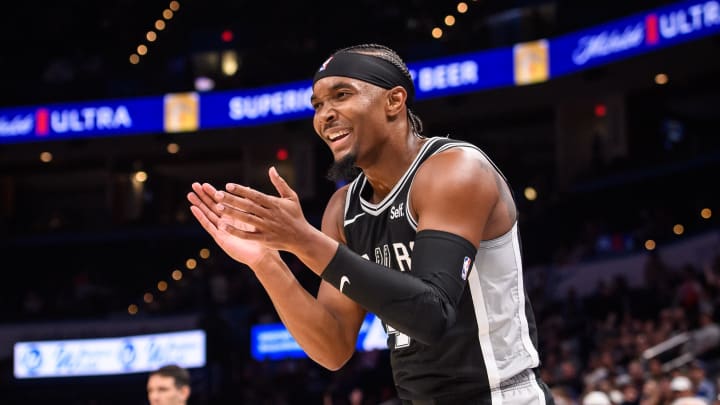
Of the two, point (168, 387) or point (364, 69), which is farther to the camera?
point (168, 387)

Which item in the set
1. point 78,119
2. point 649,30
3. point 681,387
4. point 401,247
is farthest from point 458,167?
point 78,119

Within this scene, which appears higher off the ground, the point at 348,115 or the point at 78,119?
the point at 78,119

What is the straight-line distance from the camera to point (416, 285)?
259 cm

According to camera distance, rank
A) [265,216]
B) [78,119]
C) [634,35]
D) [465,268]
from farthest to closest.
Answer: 1. [78,119]
2. [634,35]
3. [465,268]
4. [265,216]

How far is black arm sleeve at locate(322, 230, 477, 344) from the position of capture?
8.46 ft

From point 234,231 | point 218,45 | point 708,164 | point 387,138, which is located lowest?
point 234,231

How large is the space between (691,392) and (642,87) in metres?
12.3

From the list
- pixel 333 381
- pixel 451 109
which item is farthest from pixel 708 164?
pixel 333 381

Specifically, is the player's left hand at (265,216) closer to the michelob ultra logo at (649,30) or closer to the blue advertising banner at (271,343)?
the michelob ultra logo at (649,30)

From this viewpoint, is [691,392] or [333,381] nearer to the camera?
[691,392]

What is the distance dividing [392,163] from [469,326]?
2.09ft

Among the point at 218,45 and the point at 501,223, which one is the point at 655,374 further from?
the point at 218,45

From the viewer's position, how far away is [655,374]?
11.1 metres

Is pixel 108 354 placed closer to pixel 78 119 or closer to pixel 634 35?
pixel 78 119
